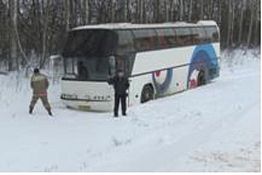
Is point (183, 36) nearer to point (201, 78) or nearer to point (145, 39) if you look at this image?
point (201, 78)

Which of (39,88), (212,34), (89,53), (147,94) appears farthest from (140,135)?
(212,34)

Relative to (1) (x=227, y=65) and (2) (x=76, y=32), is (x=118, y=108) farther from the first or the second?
(1) (x=227, y=65)

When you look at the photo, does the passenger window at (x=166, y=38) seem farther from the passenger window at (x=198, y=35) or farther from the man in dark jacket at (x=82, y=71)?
the man in dark jacket at (x=82, y=71)

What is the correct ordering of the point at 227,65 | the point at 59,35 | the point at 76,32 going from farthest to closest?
the point at 227,65 < the point at 59,35 < the point at 76,32

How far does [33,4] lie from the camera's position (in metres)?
30.6

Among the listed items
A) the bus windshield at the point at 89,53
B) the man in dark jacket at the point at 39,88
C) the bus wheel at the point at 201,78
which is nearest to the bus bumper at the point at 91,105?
the bus windshield at the point at 89,53

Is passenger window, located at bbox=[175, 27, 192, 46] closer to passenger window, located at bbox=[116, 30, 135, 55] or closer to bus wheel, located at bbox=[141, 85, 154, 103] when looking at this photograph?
bus wheel, located at bbox=[141, 85, 154, 103]

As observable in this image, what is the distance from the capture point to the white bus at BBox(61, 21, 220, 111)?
58.1 ft

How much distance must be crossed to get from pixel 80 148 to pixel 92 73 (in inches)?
223

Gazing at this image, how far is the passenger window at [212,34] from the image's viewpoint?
84.3ft

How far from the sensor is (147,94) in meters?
19.9

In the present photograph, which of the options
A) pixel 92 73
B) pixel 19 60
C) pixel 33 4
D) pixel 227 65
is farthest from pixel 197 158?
pixel 227 65

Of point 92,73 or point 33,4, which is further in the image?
point 33,4

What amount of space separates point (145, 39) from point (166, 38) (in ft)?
6.17
